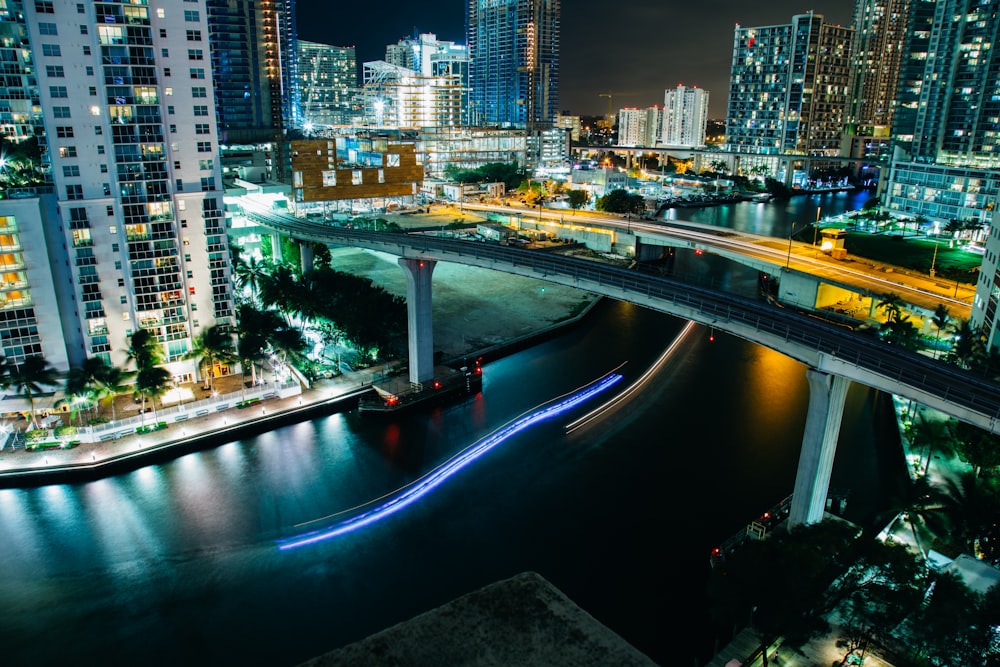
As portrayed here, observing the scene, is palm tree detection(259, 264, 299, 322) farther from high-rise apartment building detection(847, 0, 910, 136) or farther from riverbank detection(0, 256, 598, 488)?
high-rise apartment building detection(847, 0, 910, 136)

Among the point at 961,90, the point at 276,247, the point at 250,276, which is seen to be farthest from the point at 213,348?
the point at 961,90

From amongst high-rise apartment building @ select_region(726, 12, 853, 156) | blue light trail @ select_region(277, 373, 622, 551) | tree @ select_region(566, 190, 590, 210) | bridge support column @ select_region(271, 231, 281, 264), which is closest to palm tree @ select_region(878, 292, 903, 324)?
blue light trail @ select_region(277, 373, 622, 551)

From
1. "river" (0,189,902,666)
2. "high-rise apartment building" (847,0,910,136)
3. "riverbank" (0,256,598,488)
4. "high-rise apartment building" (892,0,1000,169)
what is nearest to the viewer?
"river" (0,189,902,666)

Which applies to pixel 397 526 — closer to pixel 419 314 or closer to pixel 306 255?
pixel 419 314

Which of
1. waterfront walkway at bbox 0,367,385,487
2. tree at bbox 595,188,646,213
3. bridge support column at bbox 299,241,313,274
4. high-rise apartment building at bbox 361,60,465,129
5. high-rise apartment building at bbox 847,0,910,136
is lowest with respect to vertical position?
waterfront walkway at bbox 0,367,385,487

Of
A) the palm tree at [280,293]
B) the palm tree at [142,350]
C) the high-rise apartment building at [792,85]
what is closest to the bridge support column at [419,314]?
the palm tree at [280,293]
